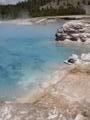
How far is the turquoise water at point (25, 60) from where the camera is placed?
17.5m

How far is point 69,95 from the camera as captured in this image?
15211 mm

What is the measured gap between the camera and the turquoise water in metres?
17.5

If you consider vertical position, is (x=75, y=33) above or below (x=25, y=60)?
below

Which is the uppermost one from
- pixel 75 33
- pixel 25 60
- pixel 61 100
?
pixel 61 100

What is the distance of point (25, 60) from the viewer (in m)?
25.1

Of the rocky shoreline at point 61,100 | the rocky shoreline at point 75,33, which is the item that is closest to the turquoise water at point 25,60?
the rocky shoreline at point 61,100

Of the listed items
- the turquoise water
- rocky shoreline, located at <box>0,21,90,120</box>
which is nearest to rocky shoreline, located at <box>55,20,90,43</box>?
the turquoise water

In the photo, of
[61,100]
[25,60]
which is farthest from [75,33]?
[61,100]

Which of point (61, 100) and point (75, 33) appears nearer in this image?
point (61, 100)

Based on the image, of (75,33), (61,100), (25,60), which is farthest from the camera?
(75,33)

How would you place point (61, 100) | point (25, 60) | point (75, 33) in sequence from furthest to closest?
point (75, 33)
point (25, 60)
point (61, 100)

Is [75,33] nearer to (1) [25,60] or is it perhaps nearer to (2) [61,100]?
(1) [25,60]

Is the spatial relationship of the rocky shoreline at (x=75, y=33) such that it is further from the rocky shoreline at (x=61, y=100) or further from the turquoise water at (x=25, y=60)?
the rocky shoreline at (x=61, y=100)

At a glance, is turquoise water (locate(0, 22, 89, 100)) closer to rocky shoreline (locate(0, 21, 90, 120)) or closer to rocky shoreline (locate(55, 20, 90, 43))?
rocky shoreline (locate(0, 21, 90, 120))
